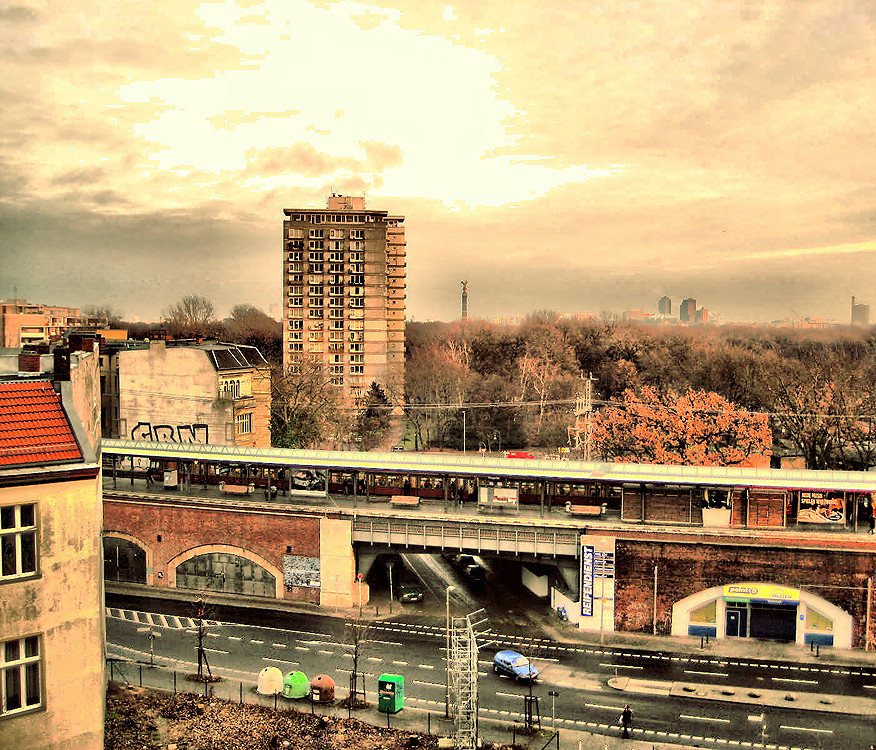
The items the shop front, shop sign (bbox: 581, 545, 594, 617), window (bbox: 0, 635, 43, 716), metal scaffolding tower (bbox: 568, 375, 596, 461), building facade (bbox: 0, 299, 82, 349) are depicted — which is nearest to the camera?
window (bbox: 0, 635, 43, 716)

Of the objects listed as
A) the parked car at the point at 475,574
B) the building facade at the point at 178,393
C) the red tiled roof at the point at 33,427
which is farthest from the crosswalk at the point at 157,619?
the red tiled roof at the point at 33,427

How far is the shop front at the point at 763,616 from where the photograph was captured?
38.1 meters

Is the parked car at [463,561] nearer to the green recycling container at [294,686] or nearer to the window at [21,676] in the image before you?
the green recycling container at [294,686]

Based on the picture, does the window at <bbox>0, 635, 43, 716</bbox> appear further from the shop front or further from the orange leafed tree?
the orange leafed tree

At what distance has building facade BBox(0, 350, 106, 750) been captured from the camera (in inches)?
734

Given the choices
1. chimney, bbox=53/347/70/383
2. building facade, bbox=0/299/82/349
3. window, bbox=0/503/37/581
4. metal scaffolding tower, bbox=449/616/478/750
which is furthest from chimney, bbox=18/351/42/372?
building facade, bbox=0/299/82/349

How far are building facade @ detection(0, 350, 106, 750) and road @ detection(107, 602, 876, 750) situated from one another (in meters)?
15.1

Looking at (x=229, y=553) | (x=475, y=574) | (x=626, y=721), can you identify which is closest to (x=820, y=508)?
(x=626, y=721)

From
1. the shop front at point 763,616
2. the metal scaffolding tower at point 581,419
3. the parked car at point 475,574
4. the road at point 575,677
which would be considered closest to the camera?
the road at point 575,677

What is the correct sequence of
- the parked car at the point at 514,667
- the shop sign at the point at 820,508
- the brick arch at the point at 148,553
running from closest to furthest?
the parked car at the point at 514,667 → the shop sign at the point at 820,508 → the brick arch at the point at 148,553

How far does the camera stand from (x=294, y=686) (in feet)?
105

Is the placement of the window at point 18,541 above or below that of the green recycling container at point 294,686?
above

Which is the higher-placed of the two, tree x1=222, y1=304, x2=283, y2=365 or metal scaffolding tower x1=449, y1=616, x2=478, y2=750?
tree x1=222, y1=304, x2=283, y2=365

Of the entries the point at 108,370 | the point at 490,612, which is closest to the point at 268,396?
the point at 108,370
